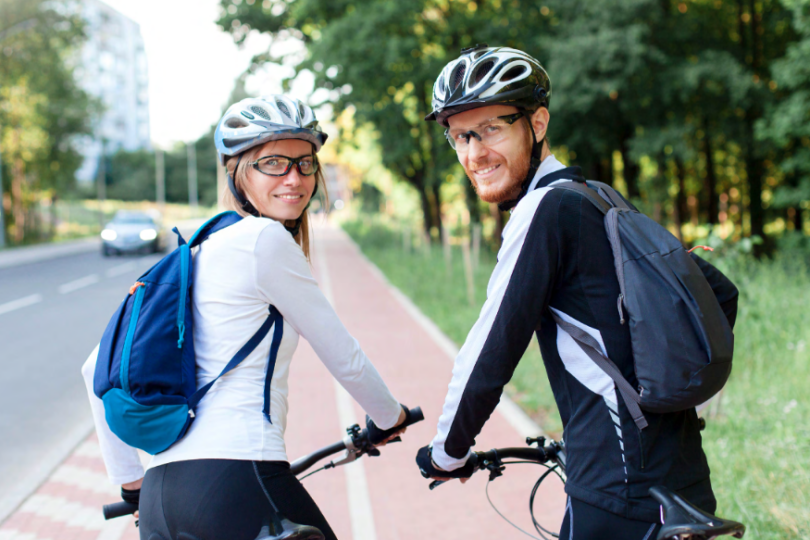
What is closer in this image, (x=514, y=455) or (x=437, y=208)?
(x=514, y=455)

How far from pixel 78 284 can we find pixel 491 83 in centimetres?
1631

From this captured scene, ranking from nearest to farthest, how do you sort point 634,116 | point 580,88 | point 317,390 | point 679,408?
point 679,408 → point 317,390 → point 580,88 → point 634,116

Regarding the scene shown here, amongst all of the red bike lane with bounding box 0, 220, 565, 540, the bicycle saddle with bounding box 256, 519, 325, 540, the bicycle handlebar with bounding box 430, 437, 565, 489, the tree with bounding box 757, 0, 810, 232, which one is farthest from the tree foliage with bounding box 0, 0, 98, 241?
the bicycle saddle with bounding box 256, 519, 325, 540

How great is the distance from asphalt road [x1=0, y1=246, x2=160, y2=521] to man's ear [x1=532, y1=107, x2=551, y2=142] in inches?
171

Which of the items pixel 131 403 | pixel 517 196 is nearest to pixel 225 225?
pixel 131 403

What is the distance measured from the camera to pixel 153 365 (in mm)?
1729

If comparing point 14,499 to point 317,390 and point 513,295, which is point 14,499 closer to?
point 317,390

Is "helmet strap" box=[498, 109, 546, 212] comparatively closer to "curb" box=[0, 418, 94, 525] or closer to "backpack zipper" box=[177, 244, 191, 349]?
"backpack zipper" box=[177, 244, 191, 349]

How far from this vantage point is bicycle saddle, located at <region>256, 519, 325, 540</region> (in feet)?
5.52

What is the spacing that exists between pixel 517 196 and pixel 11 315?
12.0 m

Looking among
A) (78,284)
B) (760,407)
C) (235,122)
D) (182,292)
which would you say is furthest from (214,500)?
(78,284)

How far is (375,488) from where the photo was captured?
484cm

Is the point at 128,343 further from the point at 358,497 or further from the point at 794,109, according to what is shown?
the point at 794,109

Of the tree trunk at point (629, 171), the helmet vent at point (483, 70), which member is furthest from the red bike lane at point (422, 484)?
the tree trunk at point (629, 171)
